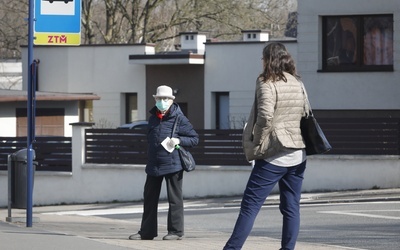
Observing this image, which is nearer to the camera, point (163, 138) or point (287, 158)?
point (287, 158)

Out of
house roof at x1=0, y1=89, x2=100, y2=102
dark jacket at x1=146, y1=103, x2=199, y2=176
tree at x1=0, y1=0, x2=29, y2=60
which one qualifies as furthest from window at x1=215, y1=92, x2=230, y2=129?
dark jacket at x1=146, y1=103, x2=199, y2=176

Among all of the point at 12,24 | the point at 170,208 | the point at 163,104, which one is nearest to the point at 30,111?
the point at 163,104

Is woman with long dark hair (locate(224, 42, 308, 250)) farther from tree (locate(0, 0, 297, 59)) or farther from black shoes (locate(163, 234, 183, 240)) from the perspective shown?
tree (locate(0, 0, 297, 59))

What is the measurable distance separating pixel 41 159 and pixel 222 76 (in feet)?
45.1

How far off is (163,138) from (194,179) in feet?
38.8

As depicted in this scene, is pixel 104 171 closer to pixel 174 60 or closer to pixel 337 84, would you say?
pixel 337 84

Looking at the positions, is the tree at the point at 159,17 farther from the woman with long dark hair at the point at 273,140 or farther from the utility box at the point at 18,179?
the woman with long dark hair at the point at 273,140

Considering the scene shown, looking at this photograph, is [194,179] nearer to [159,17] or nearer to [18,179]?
[18,179]

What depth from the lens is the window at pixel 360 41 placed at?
95.9ft

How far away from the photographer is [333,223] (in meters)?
14.3

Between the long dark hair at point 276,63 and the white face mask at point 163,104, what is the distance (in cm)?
303

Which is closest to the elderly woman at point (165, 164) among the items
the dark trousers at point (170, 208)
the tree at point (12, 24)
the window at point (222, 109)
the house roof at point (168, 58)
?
the dark trousers at point (170, 208)

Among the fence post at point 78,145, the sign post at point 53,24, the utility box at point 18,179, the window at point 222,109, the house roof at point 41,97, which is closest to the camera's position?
the sign post at point 53,24

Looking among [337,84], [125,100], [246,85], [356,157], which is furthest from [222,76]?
[356,157]
